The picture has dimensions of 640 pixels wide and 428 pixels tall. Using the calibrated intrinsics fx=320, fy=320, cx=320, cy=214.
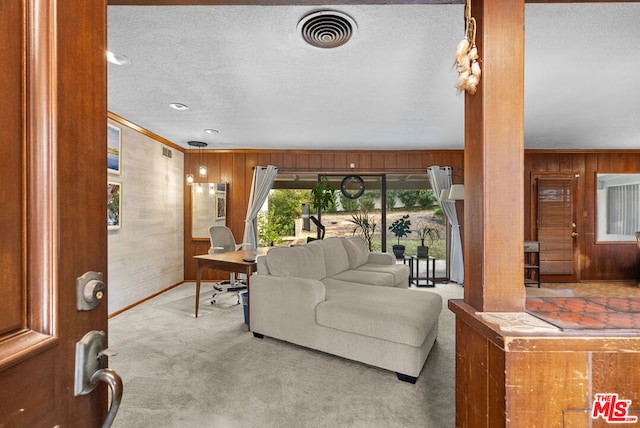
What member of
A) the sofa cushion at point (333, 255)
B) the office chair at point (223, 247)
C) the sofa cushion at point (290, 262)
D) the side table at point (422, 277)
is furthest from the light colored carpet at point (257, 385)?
the side table at point (422, 277)

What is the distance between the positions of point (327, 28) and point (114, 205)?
327cm

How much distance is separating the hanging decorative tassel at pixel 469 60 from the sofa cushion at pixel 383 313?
1.75m

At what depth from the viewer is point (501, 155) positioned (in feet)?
3.94

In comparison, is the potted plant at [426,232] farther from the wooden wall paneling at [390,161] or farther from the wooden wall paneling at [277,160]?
the wooden wall paneling at [277,160]

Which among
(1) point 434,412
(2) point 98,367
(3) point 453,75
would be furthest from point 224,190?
(2) point 98,367

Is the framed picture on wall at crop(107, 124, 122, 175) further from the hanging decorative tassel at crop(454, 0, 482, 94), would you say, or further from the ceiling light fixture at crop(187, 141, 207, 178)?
the hanging decorative tassel at crop(454, 0, 482, 94)

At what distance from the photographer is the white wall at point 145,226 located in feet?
13.0

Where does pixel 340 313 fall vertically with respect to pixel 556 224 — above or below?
below

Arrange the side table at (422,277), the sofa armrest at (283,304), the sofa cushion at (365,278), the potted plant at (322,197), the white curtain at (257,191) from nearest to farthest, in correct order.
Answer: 1. the sofa armrest at (283,304)
2. the sofa cushion at (365,278)
3. the side table at (422,277)
4. the potted plant at (322,197)
5. the white curtain at (257,191)

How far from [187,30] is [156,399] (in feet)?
7.94

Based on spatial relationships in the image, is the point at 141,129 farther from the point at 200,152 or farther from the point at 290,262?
the point at 290,262

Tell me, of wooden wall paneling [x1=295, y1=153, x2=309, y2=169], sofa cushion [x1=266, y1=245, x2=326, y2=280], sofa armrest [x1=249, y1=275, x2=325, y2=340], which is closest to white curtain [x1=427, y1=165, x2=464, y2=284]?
wooden wall paneling [x1=295, y1=153, x2=309, y2=169]

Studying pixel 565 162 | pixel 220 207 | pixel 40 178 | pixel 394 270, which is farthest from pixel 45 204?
pixel 565 162

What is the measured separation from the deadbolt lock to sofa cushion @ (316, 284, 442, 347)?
215 cm
